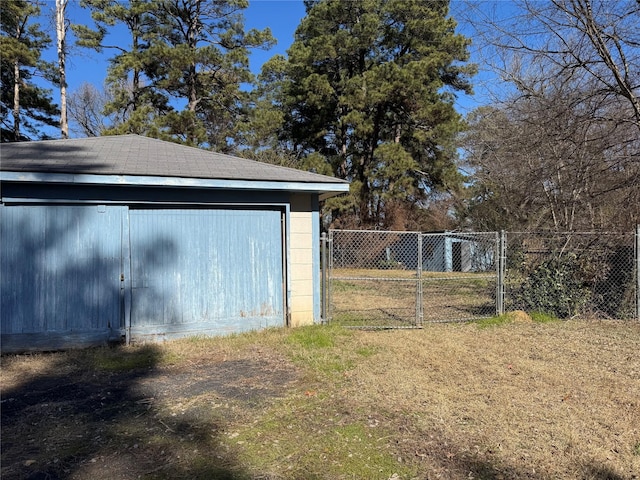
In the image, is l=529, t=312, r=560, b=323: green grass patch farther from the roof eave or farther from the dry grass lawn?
the roof eave

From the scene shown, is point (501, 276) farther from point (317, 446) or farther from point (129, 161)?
point (129, 161)

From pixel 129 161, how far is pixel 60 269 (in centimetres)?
190

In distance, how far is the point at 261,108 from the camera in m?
23.6

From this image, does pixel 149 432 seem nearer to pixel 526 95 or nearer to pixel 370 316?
pixel 370 316

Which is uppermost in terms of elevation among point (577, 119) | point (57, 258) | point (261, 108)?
point (261, 108)

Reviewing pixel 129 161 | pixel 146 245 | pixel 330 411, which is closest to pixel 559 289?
pixel 330 411

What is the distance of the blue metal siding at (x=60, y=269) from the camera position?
6246mm

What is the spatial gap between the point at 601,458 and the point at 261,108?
2245 cm

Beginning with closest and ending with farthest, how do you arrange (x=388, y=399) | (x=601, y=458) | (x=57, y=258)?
(x=601, y=458) → (x=388, y=399) → (x=57, y=258)

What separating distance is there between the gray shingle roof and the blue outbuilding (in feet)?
0.08

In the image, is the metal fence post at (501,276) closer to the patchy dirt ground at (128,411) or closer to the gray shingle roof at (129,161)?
the gray shingle roof at (129,161)

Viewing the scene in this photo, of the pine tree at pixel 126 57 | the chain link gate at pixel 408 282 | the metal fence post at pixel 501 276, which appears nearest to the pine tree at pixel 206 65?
the pine tree at pixel 126 57

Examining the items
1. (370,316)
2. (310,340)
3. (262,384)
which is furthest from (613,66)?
(262,384)

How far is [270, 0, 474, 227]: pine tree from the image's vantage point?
23.0m
